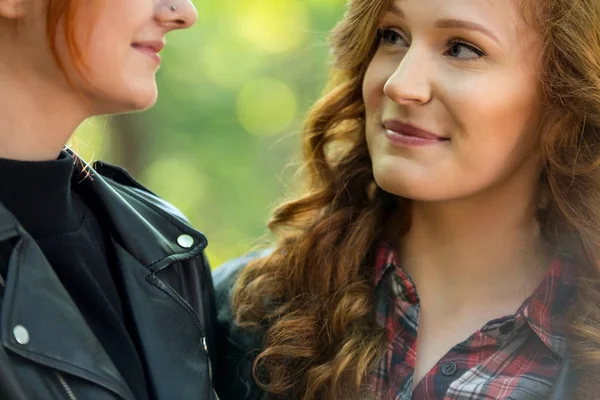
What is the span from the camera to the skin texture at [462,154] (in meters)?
2.17

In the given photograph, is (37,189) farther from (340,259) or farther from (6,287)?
(340,259)

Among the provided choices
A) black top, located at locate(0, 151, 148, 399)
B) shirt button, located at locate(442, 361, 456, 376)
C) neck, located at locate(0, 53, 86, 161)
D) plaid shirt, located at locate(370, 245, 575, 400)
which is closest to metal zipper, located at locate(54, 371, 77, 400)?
black top, located at locate(0, 151, 148, 399)

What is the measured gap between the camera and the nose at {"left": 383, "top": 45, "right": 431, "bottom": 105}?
7.16ft

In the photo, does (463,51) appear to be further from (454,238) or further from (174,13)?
(174,13)

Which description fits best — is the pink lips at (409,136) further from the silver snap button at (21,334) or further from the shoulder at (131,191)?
the silver snap button at (21,334)

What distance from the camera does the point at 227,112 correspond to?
804 centimetres

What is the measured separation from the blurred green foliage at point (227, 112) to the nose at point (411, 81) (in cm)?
496

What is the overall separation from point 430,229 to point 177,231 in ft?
2.28

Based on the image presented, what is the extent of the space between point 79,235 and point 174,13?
1.92 ft

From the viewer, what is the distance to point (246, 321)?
8.13 ft

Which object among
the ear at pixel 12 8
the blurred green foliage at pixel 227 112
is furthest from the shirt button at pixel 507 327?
the blurred green foliage at pixel 227 112

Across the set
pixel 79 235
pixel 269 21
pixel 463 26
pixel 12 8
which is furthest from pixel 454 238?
pixel 269 21

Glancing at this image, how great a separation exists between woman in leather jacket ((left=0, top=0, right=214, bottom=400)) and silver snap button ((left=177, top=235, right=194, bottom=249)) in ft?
0.25

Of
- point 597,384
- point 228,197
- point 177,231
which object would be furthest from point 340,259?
point 228,197
